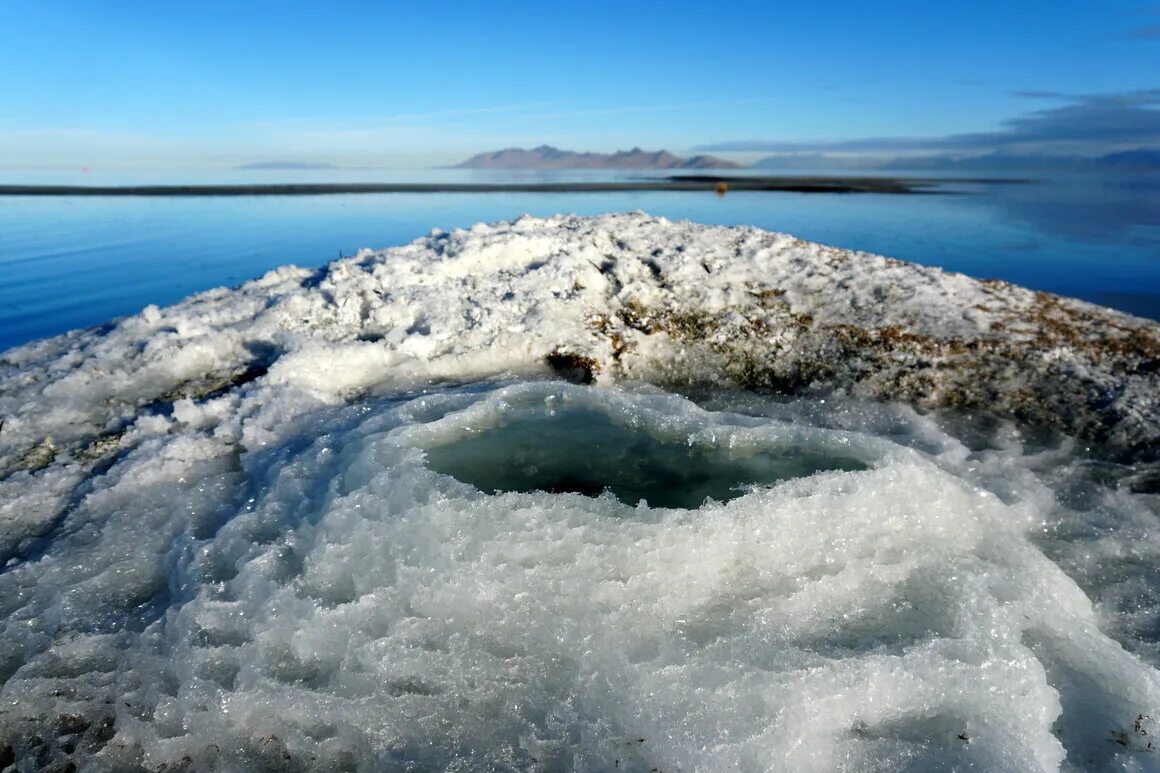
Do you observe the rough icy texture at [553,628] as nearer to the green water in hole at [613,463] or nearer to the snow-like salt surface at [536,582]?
the snow-like salt surface at [536,582]

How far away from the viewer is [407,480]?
541cm

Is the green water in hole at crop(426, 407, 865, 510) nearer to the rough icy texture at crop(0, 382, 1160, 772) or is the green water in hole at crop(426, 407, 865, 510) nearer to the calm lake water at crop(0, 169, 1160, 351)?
the rough icy texture at crop(0, 382, 1160, 772)

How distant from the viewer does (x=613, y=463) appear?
6.20 m

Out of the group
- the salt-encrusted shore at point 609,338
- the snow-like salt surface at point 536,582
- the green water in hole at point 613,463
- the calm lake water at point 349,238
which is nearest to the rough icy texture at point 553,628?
the snow-like salt surface at point 536,582

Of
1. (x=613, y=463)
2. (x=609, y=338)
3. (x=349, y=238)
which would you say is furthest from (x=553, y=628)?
(x=349, y=238)

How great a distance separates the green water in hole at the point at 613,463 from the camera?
5777 millimetres

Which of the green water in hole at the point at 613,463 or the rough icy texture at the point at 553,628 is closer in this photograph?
the rough icy texture at the point at 553,628

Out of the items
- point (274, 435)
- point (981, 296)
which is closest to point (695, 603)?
point (274, 435)

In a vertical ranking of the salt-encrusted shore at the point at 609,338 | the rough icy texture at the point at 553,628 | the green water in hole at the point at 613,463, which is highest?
the salt-encrusted shore at the point at 609,338

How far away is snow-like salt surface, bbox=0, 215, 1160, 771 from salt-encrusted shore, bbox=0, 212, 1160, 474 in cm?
10

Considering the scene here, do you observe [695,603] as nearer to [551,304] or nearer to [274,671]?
[274,671]

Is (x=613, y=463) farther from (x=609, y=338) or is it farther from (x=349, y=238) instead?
(x=349, y=238)

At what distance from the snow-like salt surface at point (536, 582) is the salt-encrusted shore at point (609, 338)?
97 millimetres

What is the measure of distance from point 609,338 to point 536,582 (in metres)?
4.86
